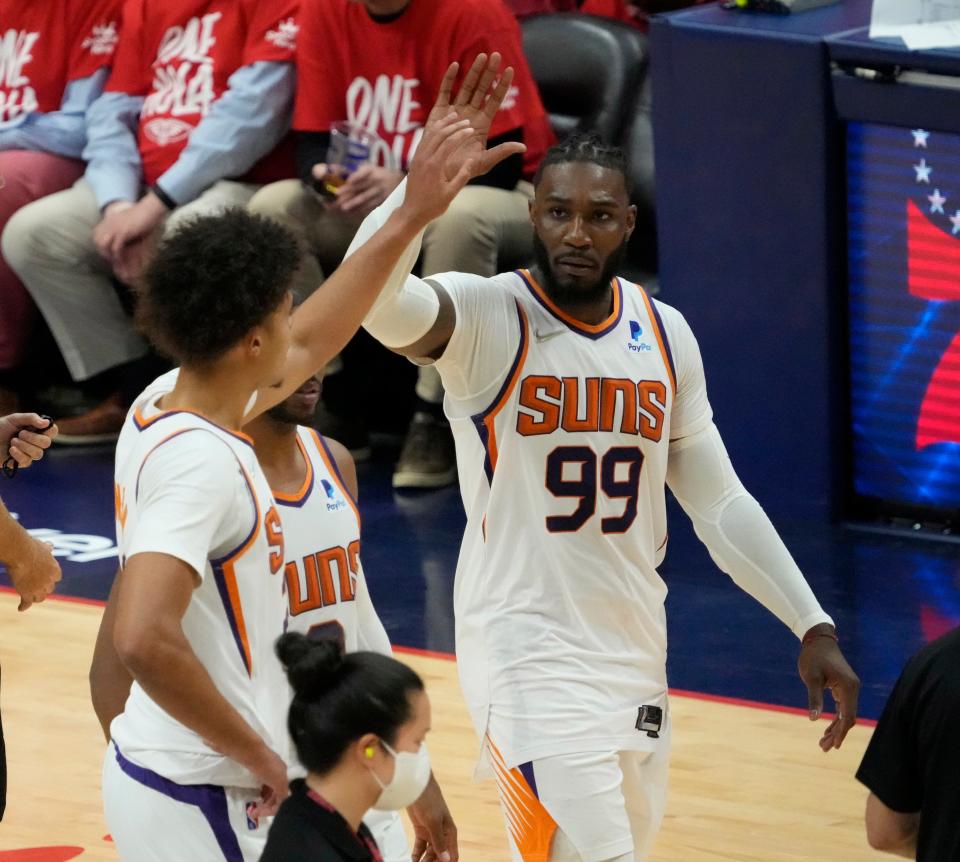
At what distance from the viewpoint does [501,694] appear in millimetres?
3814

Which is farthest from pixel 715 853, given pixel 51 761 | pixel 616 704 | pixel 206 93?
pixel 206 93

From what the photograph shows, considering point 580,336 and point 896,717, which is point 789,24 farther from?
point 896,717

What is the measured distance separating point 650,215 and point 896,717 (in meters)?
5.11

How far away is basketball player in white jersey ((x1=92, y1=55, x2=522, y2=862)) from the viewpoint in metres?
2.69

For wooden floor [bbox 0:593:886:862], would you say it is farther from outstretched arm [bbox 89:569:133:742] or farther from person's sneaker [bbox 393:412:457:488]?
person's sneaker [bbox 393:412:457:488]

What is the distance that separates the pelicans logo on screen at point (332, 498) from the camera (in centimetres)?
356

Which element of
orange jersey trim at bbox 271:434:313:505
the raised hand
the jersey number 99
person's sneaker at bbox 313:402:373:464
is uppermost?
the raised hand

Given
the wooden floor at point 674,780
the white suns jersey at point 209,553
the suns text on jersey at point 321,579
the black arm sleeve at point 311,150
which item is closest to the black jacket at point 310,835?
the white suns jersey at point 209,553

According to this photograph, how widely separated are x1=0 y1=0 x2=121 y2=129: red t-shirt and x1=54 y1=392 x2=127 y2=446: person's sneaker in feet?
4.23

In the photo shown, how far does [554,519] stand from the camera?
380 centimetres

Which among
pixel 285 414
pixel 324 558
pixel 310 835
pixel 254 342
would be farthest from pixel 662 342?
pixel 310 835

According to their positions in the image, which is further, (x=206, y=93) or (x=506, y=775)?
(x=206, y=93)

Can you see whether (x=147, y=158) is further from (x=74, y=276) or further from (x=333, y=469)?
(x=333, y=469)

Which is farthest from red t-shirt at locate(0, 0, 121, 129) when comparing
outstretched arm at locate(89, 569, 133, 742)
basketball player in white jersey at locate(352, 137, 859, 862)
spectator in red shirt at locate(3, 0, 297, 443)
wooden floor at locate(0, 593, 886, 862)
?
outstretched arm at locate(89, 569, 133, 742)
